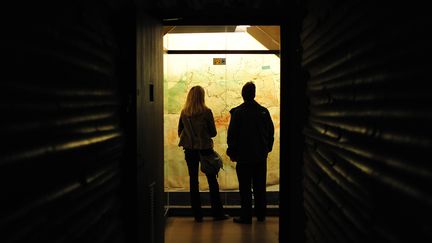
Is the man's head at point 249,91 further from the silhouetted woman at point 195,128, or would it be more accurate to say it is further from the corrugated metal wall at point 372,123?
the corrugated metal wall at point 372,123

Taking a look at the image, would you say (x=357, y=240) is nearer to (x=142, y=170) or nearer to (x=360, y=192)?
(x=360, y=192)

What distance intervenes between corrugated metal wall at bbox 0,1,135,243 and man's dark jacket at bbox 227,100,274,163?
3.15m

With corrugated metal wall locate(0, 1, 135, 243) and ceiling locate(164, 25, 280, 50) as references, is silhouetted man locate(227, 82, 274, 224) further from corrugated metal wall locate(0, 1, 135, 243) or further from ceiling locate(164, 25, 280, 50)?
corrugated metal wall locate(0, 1, 135, 243)

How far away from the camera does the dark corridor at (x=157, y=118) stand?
159 centimetres

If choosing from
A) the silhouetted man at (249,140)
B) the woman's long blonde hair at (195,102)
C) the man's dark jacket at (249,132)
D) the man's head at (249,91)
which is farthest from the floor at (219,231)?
the man's head at (249,91)

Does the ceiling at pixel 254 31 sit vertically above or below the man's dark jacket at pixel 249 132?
above

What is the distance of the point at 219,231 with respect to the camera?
20.5ft

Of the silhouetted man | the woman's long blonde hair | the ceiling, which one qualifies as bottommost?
the silhouetted man

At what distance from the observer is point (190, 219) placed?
22.8 feet

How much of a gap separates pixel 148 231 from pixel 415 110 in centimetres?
292

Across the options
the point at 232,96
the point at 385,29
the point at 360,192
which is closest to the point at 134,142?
the point at 360,192

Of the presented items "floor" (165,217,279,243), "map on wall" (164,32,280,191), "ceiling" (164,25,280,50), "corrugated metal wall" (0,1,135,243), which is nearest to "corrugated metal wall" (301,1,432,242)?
"corrugated metal wall" (0,1,135,243)

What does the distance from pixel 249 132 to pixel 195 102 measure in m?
0.89

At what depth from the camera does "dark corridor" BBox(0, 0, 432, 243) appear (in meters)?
1.59
